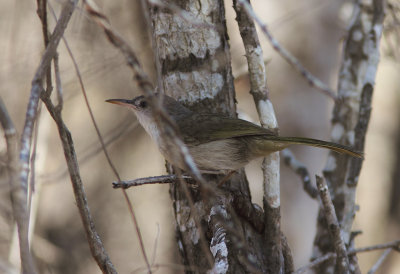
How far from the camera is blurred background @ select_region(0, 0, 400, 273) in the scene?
5309 mm

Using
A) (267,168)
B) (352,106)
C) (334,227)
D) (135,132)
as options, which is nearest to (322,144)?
(267,168)

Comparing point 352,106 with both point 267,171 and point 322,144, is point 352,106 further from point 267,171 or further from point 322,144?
point 267,171

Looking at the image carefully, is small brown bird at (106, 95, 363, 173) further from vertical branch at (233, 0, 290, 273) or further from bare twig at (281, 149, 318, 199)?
bare twig at (281, 149, 318, 199)

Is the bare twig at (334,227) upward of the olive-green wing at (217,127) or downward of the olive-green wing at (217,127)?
downward

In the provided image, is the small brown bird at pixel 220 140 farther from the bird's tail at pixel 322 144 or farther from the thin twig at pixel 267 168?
the thin twig at pixel 267 168

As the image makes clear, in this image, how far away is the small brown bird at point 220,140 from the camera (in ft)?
12.9

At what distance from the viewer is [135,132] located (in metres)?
6.16

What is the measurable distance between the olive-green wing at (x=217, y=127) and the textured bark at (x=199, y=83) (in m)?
0.07

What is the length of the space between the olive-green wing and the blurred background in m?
0.65

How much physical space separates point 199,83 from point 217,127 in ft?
1.25

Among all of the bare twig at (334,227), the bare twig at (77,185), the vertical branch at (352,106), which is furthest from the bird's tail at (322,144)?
the bare twig at (77,185)

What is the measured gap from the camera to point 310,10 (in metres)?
6.98

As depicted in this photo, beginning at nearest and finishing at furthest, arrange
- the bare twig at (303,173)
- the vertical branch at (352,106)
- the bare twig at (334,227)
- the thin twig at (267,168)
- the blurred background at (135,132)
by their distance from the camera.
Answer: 1. the bare twig at (334,227)
2. the thin twig at (267,168)
3. the vertical branch at (352,106)
4. the bare twig at (303,173)
5. the blurred background at (135,132)

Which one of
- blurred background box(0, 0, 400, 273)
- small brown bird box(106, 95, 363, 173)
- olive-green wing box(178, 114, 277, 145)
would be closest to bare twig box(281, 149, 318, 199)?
small brown bird box(106, 95, 363, 173)
